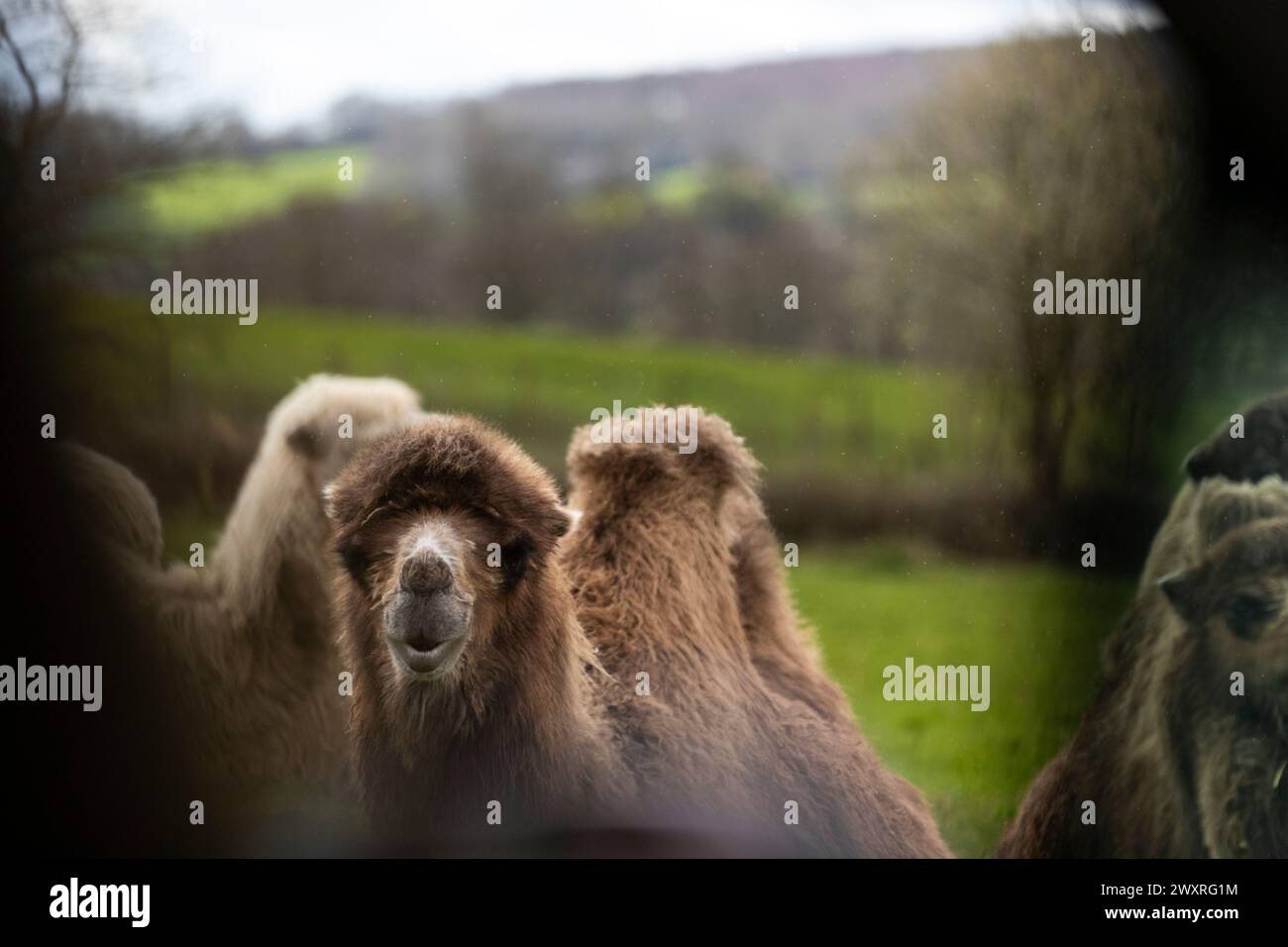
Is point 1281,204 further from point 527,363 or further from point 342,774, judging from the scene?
point 342,774

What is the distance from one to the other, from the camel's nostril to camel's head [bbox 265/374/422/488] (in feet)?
4.17

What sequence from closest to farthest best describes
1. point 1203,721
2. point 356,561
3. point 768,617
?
point 356,561 < point 1203,721 < point 768,617

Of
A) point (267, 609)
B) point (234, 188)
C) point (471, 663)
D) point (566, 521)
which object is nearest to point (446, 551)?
point (471, 663)

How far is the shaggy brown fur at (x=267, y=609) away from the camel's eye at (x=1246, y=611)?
8.52 feet

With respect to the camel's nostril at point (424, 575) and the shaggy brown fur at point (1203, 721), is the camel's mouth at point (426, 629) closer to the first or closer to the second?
the camel's nostril at point (424, 575)

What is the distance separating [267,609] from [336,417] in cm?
Answer: 66

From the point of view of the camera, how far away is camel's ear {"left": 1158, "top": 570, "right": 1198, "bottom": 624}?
13.1 feet

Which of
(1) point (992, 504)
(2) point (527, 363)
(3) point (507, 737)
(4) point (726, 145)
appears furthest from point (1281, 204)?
(3) point (507, 737)

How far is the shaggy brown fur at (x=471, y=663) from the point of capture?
317 cm

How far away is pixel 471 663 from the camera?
3.17 metres

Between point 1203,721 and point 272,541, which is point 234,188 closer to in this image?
point 272,541

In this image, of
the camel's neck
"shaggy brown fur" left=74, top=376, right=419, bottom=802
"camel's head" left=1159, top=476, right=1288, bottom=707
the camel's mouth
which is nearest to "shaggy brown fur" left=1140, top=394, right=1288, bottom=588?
"camel's head" left=1159, top=476, right=1288, bottom=707

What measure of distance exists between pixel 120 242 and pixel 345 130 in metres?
0.81

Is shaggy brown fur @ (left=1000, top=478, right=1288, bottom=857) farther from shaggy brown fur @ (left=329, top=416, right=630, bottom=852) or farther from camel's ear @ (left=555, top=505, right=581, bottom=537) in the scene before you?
camel's ear @ (left=555, top=505, right=581, bottom=537)
